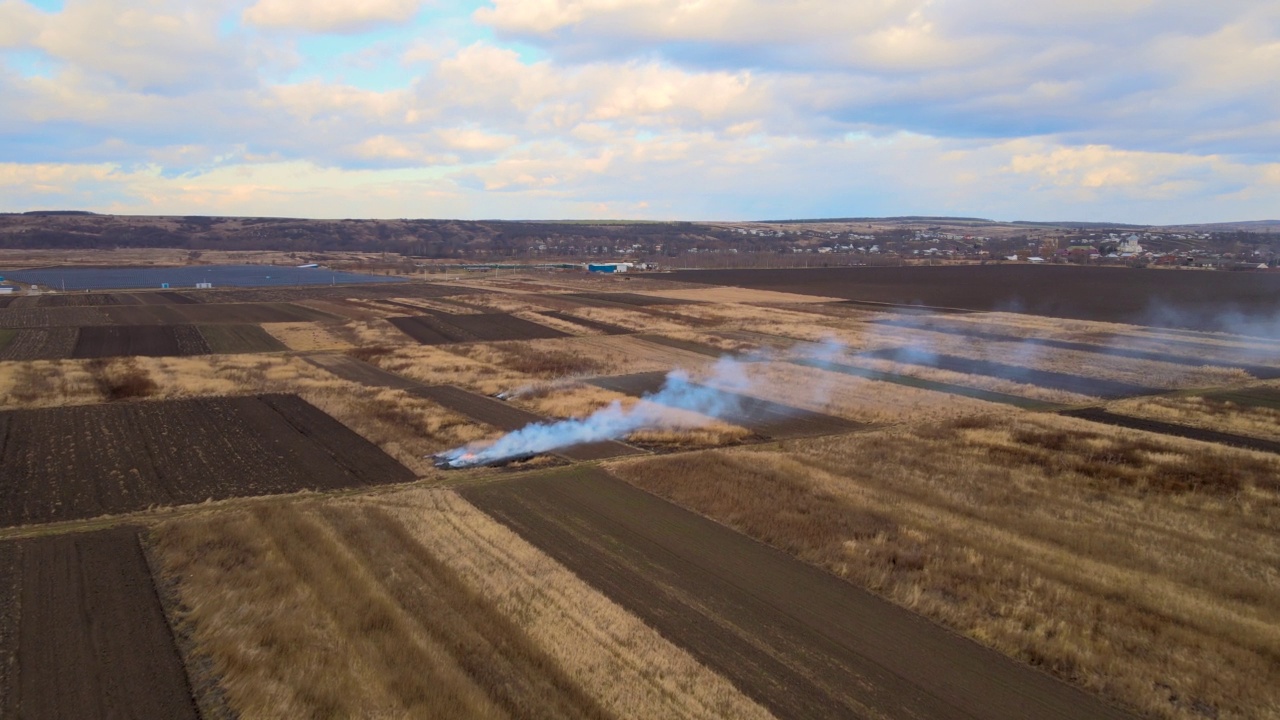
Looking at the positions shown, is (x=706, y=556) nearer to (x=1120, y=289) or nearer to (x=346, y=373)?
(x=346, y=373)

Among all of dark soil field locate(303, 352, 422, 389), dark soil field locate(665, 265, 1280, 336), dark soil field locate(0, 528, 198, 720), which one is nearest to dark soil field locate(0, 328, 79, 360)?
dark soil field locate(303, 352, 422, 389)

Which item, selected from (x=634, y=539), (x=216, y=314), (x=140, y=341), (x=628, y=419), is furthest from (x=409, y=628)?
(x=216, y=314)

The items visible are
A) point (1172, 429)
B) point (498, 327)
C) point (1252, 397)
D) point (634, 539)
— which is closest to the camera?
point (634, 539)

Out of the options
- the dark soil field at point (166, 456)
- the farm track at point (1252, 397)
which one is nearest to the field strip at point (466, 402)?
the dark soil field at point (166, 456)

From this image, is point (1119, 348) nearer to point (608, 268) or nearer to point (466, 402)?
point (466, 402)

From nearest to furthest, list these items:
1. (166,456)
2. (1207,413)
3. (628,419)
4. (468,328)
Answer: (166,456), (628,419), (1207,413), (468,328)
